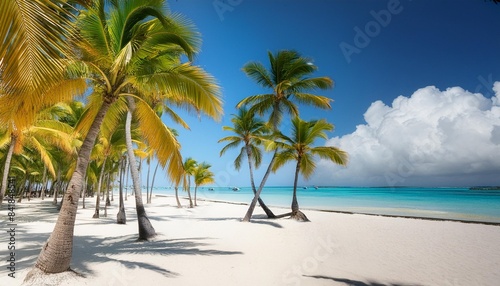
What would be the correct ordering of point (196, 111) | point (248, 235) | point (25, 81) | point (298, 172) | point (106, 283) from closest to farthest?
point (25, 81)
point (106, 283)
point (196, 111)
point (248, 235)
point (298, 172)

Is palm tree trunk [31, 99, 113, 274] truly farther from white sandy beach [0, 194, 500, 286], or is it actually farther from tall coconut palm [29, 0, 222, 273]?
white sandy beach [0, 194, 500, 286]

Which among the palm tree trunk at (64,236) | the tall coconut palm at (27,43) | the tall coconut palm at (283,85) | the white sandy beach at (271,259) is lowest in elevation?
the white sandy beach at (271,259)

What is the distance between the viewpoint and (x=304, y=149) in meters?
16.2

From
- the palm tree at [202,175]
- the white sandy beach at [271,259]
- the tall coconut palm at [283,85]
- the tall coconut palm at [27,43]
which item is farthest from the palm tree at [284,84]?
the palm tree at [202,175]

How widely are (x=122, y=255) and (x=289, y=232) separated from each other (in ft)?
22.5

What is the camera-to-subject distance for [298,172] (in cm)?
1653

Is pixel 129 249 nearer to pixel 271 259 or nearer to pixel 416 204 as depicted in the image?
pixel 271 259

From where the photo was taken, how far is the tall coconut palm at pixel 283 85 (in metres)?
14.9

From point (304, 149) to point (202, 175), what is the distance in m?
18.5

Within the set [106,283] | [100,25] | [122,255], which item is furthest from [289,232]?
[100,25]

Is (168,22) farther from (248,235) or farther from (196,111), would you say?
(248,235)

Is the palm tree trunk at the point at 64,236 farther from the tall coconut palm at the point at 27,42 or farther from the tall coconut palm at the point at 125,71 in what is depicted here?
the tall coconut palm at the point at 27,42

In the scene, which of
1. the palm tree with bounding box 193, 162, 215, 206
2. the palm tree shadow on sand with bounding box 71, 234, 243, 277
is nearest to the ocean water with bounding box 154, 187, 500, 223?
the palm tree with bounding box 193, 162, 215, 206

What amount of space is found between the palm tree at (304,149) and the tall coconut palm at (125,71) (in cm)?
965
